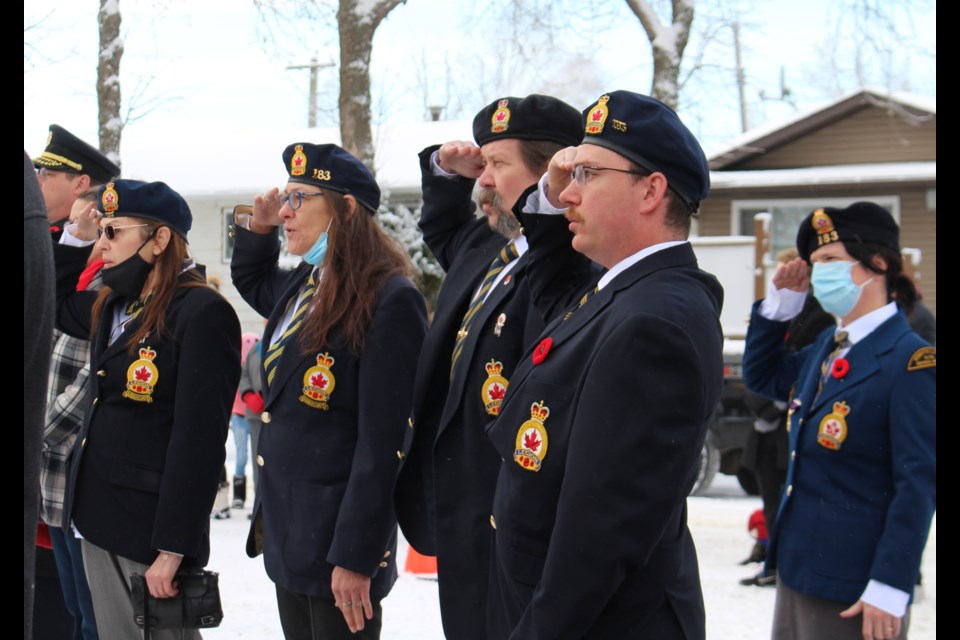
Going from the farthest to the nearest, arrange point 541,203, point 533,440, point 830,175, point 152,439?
point 830,175 < point 152,439 < point 541,203 < point 533,440

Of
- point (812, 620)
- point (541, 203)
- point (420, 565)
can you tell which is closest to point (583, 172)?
point (541, 203)

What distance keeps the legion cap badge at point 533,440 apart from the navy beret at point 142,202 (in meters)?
2.10

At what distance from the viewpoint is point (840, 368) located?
11.5ft

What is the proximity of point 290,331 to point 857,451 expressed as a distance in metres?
1.97

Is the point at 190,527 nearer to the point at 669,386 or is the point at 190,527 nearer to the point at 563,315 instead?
the point at 563,315

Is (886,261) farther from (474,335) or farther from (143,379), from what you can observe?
(143,379)

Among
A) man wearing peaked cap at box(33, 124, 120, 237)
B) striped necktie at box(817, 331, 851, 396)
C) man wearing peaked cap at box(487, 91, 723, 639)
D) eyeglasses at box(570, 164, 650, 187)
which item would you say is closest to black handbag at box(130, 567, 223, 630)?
man wearing peaked cap at box(487, 91, 723, 639)

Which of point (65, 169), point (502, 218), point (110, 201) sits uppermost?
point (65, 169)

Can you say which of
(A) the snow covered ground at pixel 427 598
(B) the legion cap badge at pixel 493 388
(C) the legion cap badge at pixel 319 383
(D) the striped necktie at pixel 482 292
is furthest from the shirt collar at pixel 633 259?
(A) the snow covered ground at pixel 427 598

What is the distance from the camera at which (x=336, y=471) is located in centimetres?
335

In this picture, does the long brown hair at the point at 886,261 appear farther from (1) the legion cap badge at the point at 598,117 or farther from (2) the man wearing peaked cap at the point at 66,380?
(2) the man wearing peaked cap at the point at 66,380

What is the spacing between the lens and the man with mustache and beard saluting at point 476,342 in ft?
9.29
